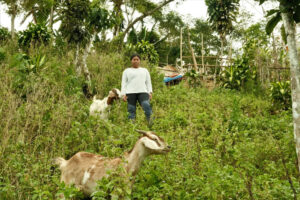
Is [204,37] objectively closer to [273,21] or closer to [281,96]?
[281,96]

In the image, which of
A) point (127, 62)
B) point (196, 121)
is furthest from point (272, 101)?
point (127, 62)

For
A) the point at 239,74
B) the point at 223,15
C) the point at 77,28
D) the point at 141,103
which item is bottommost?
the point at 141,103

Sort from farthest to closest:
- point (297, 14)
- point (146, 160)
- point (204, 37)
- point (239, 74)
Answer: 1. point (204, 37)
2. point (239, 74)
3. point (146, 160)
4. point (297, 14)

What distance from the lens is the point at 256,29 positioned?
20797 millimetres

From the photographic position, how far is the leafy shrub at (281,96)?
8367 millimetres

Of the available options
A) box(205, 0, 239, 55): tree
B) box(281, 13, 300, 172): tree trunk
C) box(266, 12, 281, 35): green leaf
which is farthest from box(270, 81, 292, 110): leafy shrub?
box(205, 0, 239, 55): tree

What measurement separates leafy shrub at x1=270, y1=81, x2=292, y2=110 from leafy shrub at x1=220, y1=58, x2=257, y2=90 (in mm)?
2273

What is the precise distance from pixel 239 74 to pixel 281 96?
9.62 feet

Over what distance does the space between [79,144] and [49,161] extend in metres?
0.84

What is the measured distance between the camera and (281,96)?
8.54 metres

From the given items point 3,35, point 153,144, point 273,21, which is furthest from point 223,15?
point 153,144

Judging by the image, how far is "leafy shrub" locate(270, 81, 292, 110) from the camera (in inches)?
329

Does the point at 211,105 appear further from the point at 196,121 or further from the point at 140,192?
the point at 140,192

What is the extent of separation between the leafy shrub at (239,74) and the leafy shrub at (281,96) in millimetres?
2273
